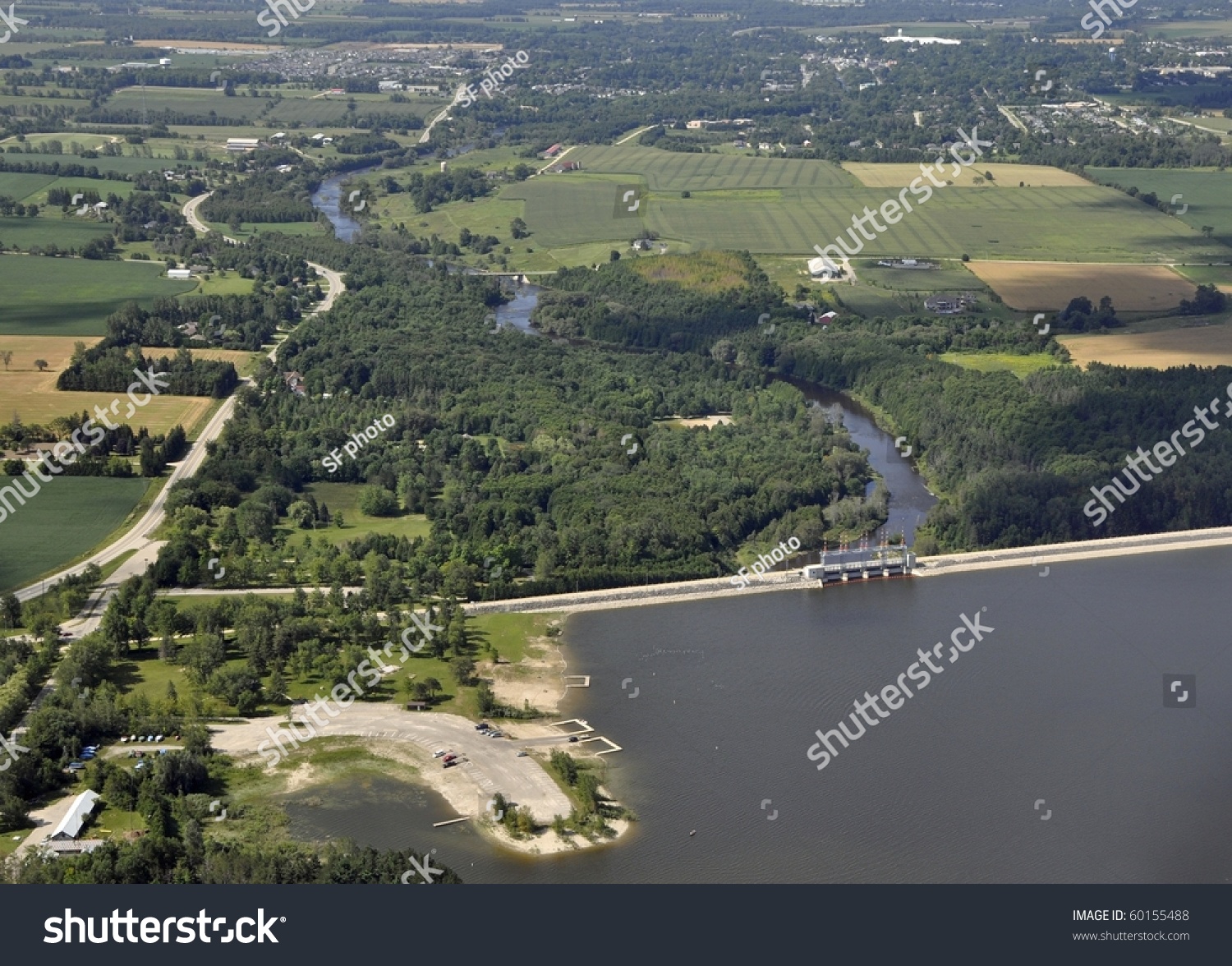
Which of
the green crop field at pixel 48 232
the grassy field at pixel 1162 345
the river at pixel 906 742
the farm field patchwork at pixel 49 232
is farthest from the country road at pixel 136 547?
the grassy field at pixel 1162 345

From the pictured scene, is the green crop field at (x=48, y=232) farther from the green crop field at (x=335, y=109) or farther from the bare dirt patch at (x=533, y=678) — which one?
the bare dirt patch at (x=533, y=678)

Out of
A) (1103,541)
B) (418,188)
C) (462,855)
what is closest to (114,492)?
(462,855)

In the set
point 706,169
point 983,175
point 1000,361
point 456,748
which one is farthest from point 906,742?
point 706,169

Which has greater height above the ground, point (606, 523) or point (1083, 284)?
point (606, 523)

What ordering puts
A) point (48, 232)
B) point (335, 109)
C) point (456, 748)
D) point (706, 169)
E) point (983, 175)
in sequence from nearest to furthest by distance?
point (456, 748)
point (48, 232)
point (983, 175)
point (706, 169)
point (335, 109)

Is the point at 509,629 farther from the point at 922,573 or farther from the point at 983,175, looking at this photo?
the point at 983,175

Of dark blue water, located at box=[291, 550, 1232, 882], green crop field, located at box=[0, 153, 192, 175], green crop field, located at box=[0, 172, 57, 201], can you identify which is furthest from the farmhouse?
green crop field, located at box=[0, 153, 192, 175]
